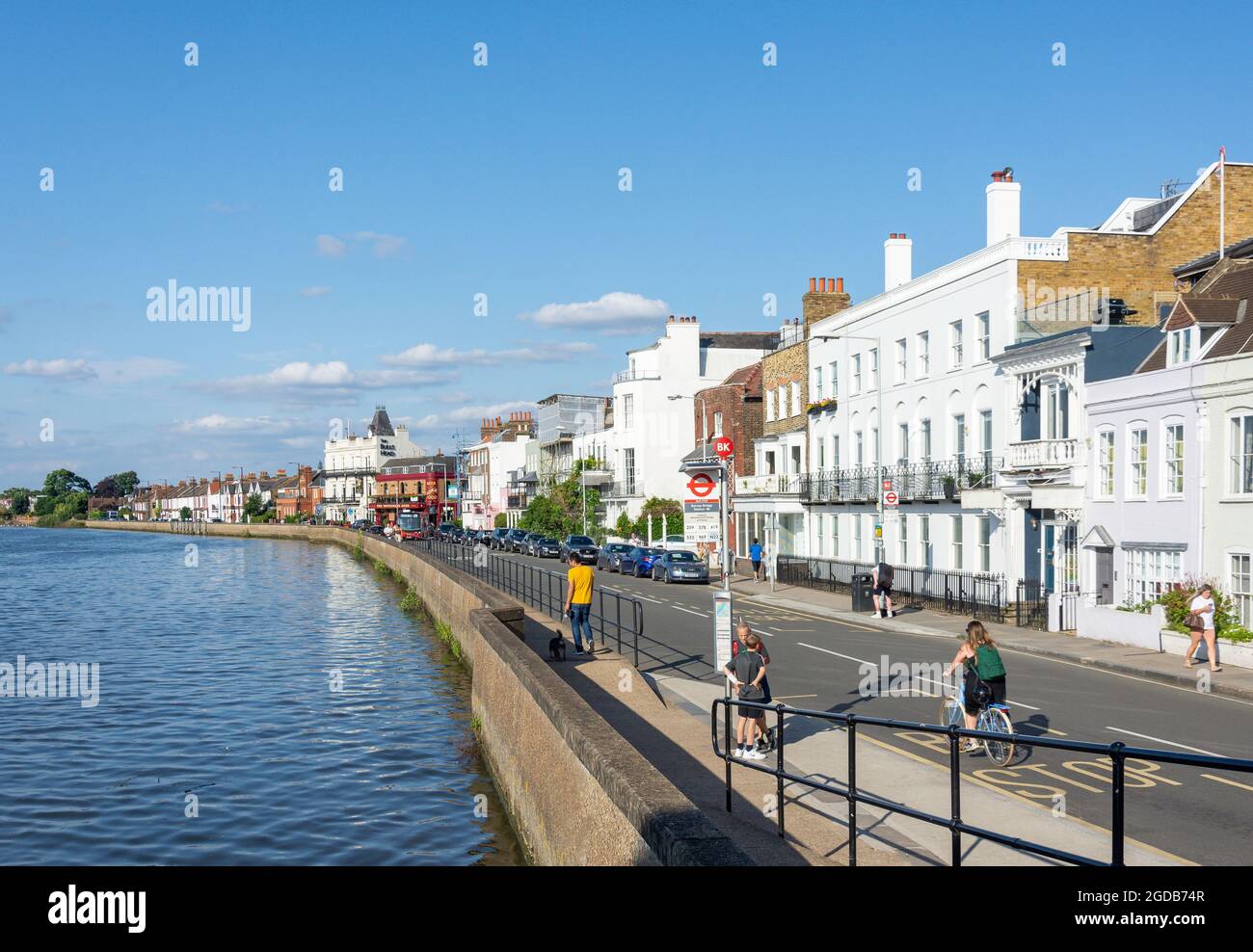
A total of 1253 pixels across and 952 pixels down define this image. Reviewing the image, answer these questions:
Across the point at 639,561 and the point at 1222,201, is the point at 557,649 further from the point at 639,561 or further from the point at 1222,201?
the point at 639,561

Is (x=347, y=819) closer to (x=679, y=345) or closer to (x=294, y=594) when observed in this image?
(x=294, y=594)

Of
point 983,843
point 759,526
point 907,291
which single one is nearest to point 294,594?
point 759,526

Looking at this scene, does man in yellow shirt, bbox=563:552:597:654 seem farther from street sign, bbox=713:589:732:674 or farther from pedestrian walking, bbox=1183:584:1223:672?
pedestrian walking, bbox=1183:584:1223:672

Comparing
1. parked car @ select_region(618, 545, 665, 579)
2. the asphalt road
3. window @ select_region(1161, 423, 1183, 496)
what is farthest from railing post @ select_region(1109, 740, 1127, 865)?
parked car @ select_region(618, 545, 665, 579)

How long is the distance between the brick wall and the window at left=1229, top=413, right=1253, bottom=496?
1238cm

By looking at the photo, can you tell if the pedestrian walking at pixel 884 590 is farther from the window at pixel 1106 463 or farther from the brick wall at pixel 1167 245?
the brick wall at pixel 1167 245

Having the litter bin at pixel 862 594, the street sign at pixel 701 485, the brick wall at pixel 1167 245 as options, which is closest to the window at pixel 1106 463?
the brick wall at pixel 1167 245

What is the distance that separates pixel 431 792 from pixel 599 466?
Answer: 6899 centimetres

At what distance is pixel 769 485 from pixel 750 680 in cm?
4175

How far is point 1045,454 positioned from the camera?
31.0 meters

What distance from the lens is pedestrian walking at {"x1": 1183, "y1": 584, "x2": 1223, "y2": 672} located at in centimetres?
2245

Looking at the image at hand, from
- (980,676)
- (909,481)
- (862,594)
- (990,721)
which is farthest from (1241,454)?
(909,481)

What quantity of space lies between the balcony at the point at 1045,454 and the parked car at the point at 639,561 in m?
22.6

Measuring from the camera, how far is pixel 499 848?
1396cm
